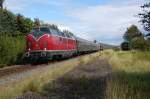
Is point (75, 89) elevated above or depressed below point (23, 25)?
below

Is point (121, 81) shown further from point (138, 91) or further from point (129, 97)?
point (129, 97)

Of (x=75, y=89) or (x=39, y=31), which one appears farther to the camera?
(x=39, y=31)

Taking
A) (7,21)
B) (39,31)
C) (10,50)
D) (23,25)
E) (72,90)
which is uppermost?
(7,21)

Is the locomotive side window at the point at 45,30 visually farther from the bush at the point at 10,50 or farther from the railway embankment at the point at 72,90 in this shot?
the railway embankment at the point at 72,90

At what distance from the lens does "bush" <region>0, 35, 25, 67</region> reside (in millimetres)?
37094

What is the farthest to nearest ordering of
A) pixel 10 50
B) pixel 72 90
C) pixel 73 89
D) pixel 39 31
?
pixel 10 50, pixel 39 31, pixel 73 89, pixel 72 90

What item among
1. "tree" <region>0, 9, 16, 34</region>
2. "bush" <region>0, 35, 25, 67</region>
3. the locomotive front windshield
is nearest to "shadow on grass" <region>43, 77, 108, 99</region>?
the locomotive front windshield

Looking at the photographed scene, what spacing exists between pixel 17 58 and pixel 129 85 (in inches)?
1031

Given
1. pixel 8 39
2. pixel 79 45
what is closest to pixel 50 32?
pixel 8 39

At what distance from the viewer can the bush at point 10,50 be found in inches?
1460

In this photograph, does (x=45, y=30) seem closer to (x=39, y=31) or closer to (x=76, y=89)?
(x=39, y=31)

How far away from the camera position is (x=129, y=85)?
50.8 ft

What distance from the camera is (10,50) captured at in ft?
126

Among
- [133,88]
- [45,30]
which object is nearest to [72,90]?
[133,88]
